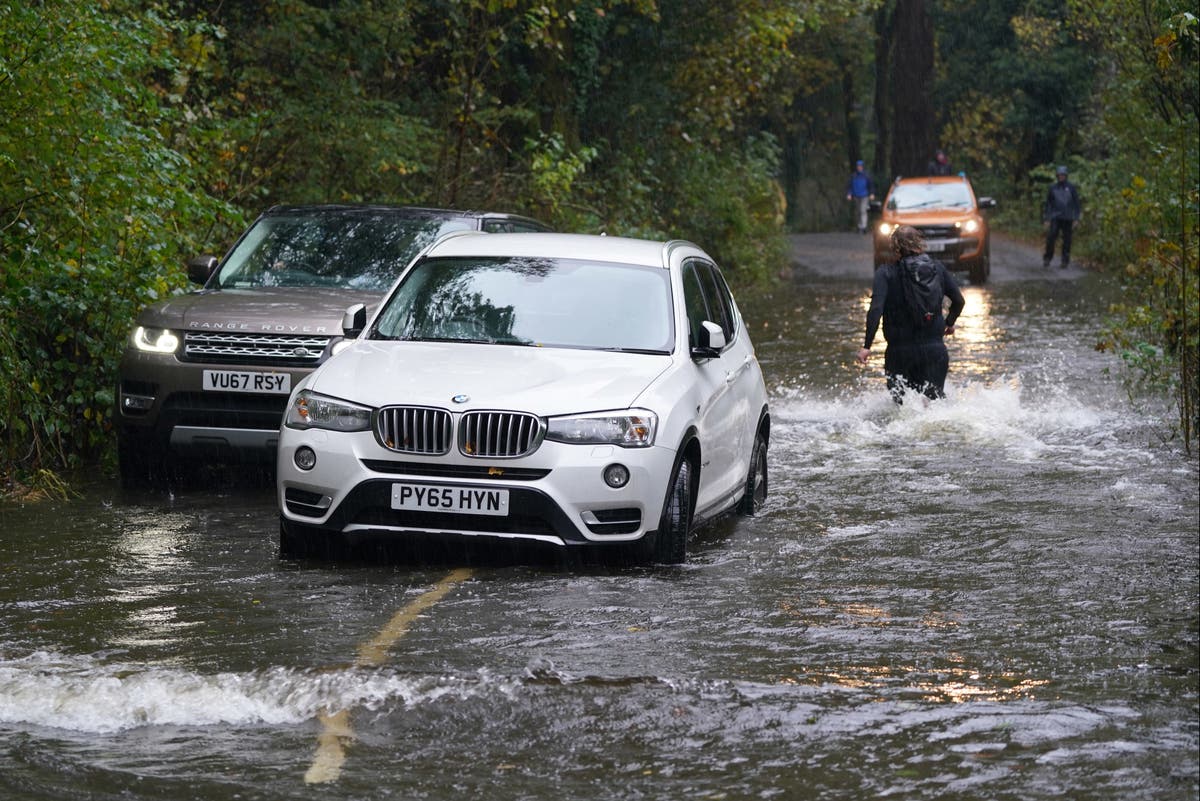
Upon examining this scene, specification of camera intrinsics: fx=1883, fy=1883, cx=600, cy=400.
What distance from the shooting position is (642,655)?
7078 mm

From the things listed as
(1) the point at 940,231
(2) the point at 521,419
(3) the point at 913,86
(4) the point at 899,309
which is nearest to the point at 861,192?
(3) the point at 913,86

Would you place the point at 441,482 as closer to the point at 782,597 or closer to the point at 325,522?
the point at 325,522

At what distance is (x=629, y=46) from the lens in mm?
30609

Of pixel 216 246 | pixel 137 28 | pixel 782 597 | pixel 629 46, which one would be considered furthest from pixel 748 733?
pixel 629 46

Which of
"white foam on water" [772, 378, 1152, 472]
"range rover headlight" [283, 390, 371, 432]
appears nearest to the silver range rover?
"range rover headlight" [283, 390, 371, 432]

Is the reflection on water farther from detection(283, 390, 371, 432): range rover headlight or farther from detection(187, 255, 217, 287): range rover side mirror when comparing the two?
detection(187, 255, 217, 287): range rover side mirror

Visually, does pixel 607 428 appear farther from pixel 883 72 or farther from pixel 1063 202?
pixel 883 72

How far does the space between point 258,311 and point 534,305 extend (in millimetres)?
2102

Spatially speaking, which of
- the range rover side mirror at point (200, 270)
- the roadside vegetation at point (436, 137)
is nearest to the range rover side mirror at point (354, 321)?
the range rover side mirror at point (200, 270)

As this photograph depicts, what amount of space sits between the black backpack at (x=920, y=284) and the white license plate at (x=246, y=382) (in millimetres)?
4920

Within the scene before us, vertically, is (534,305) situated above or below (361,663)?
above

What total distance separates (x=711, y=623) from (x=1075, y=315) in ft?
58.6

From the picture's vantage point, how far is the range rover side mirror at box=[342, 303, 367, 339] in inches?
389

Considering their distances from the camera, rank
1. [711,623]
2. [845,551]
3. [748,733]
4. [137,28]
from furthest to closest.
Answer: [137,28], [845,551], [711,623], [748,733]
